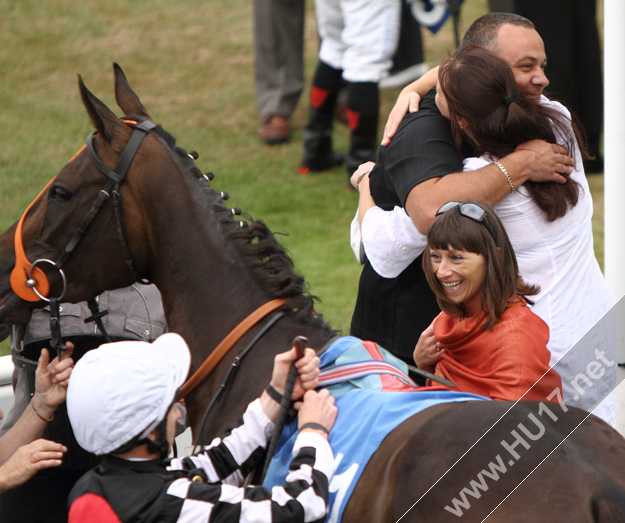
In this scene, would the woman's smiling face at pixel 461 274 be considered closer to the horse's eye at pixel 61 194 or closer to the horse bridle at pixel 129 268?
the horse bridle at pixel 129 268

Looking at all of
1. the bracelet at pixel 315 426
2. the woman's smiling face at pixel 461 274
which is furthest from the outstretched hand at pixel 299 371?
the woman's smiling face at pixel 461 274

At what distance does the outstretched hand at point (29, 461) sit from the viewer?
75.6 inches

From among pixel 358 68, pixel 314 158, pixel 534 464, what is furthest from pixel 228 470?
pixel 314 158

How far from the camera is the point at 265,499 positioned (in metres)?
1.64

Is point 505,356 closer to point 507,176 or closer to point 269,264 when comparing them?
point 507,176

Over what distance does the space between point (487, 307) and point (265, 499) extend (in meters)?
0.75

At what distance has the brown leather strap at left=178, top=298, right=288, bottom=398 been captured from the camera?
2.15m

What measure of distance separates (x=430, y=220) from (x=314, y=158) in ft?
16.6

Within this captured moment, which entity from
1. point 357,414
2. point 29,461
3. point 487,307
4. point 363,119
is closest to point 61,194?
point 29,461

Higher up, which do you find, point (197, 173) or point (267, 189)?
point (197, 173)

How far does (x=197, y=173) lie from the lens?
2.31 meters

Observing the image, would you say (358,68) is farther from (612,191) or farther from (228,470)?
(228,470)

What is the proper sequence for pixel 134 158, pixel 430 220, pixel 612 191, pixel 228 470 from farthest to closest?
pixel 612 191, pixel 134 158, pixel 430 220, pixel 228 470

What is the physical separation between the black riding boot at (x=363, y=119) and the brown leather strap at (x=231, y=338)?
4.32 metres
